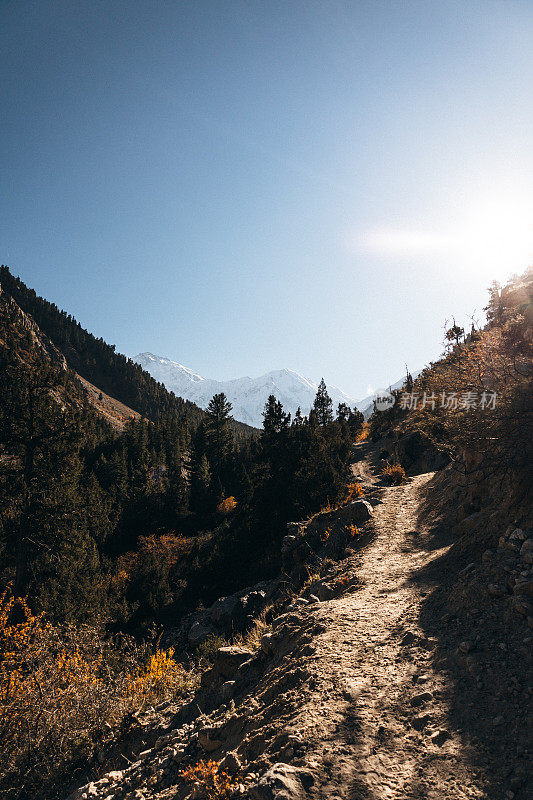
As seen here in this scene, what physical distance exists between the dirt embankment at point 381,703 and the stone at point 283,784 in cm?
1

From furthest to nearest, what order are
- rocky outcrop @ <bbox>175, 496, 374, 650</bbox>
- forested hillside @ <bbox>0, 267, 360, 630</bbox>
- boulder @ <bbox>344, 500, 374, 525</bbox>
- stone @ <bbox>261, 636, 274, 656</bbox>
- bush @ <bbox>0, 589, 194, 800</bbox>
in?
forested hillside @ <bbox>0, 267, 360, 630</bbox>
boulder @ <bbox>344, 500, 374, 525</bbox>
rocky outcrop @ <bbox>175, 496, 374, 650</bbox>
stone @ <bbox>261, 636, 274, 656</bbox>
bush @ <bbox>0, 589, 194, 800</bbox>

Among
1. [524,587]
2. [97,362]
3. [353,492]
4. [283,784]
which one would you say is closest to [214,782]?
[283,784]

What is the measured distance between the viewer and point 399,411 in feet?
185

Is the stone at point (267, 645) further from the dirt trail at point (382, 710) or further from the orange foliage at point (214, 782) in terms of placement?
the orange foliage at point (214, 782)

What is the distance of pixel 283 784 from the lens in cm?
327

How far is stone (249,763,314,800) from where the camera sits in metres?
3.19

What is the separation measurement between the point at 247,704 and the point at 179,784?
4.09 ft

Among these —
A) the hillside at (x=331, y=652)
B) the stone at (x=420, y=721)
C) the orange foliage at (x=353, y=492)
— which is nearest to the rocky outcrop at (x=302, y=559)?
the hillside at (x=331, y=652)

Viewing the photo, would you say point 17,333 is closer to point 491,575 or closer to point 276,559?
point 276,559

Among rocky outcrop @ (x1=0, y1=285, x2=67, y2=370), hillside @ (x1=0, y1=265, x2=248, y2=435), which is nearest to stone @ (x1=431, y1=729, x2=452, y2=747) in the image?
rocky outcrop @ (x1=0, y1=285, x2=67, y2=370)

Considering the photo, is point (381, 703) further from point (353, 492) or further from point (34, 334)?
point (34, 334)

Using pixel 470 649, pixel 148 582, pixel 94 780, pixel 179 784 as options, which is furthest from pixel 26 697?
pixel 148 582

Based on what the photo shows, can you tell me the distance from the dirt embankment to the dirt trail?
14 millimetres

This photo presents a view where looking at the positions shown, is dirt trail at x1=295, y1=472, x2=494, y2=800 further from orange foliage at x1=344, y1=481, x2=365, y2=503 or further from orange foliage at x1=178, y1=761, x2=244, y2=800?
orange foliage at x1=344, y1=481, x2=365, y2=503
